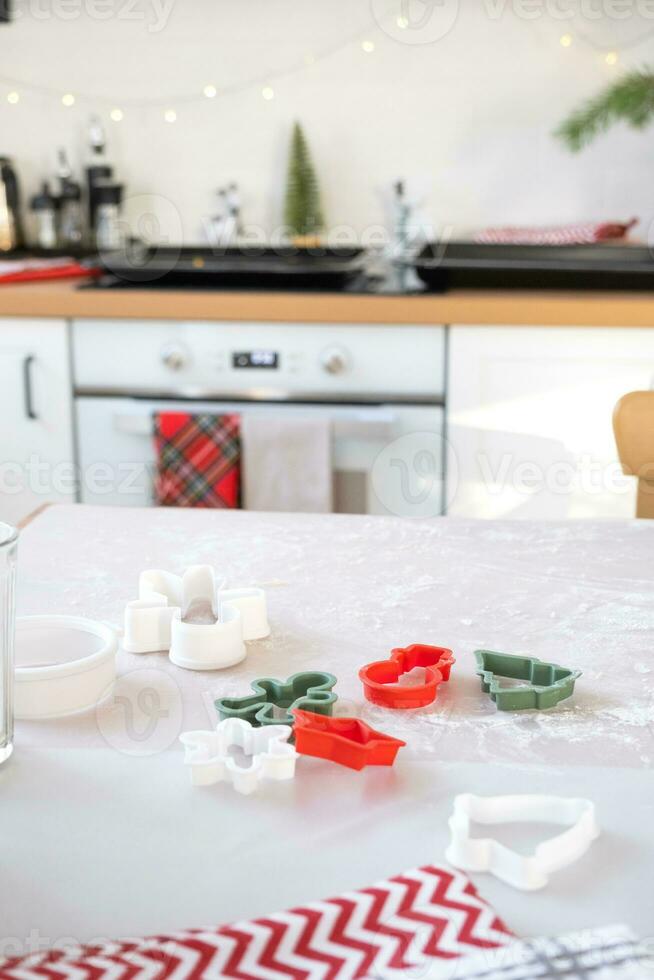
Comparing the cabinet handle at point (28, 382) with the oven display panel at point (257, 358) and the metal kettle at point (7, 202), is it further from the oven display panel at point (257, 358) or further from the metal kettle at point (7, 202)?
the metal kettle at point (7, 202)

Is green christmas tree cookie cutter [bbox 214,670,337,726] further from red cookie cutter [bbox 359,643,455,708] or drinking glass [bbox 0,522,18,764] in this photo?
drinking glass [bbox 0,522,18,764]

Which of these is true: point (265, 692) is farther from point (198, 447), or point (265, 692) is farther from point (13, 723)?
point (198, 447)

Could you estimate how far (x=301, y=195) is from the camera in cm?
285

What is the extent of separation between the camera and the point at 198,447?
2393 millimetres

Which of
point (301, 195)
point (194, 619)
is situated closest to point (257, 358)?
point (301, 195)

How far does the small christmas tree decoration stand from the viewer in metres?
2.85

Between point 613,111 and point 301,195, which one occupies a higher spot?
point 613,111

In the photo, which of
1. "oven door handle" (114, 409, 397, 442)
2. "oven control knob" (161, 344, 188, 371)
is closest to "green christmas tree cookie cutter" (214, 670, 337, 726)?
"oven door handle" (114, 409, 397, 442)

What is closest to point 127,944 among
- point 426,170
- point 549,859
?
point 549,859

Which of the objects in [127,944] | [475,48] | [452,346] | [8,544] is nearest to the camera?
[127,944]

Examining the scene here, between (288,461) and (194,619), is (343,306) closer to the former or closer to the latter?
(288,461)

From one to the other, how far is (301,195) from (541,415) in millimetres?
852

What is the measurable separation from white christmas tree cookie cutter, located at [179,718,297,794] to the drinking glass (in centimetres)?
11

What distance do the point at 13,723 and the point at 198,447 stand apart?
1.62 metres
